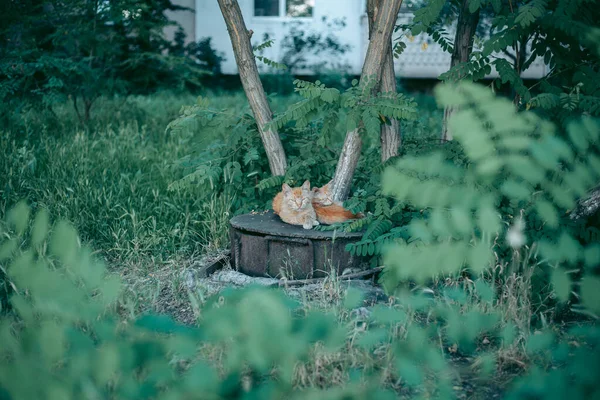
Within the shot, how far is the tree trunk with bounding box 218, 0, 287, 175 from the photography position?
5023 mm

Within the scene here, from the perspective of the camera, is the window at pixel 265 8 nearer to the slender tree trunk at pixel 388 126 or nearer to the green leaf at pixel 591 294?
the slender tree trunk at pixel 388 126

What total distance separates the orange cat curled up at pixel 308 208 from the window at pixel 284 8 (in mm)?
10430

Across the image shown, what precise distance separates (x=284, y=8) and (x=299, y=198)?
35.1 feet

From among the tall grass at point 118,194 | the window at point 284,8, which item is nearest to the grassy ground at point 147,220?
the tall grass at point 118,194

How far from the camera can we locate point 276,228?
4395mm

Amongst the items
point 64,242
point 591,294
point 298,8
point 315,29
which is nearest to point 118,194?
point 64,242

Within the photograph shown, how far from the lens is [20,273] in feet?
5.64

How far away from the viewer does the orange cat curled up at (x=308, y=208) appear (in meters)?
4.50

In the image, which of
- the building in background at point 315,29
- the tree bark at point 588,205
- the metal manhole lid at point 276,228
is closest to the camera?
the tree bark at point 588,205

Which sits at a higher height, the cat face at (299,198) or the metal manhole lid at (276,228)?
the cat face at (299,198)

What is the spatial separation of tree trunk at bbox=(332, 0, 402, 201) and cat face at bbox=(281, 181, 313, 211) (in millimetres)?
301

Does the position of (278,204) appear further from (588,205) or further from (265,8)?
(265,8)

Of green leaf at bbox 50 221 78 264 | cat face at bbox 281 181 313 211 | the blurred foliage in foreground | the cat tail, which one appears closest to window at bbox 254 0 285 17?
the cat tail

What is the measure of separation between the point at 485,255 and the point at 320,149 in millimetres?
3621
